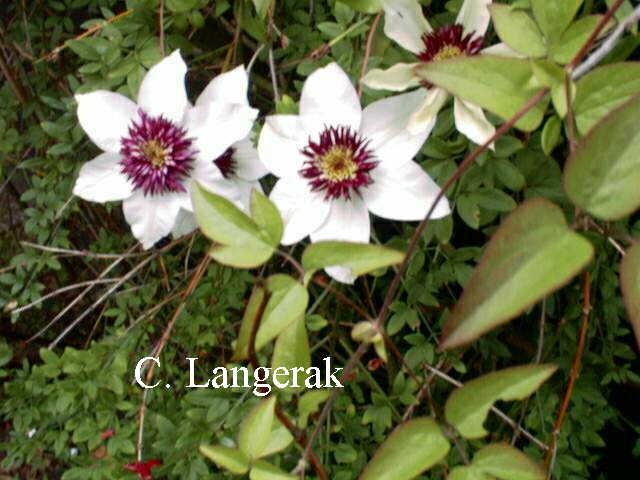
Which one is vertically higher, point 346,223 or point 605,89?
point 605,89

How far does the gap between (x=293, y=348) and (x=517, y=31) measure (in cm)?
21

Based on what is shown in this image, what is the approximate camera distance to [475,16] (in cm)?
59

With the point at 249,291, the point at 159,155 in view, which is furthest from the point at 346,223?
the point at 249,291

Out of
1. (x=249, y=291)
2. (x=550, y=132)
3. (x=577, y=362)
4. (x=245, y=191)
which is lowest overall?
(x=249, y=291)

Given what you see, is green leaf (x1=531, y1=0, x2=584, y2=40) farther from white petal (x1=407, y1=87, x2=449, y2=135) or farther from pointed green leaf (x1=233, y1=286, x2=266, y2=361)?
pointed green leaf (x1=233, y1=286, x2=266, y2=361)

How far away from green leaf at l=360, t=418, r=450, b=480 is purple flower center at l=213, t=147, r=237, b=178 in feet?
0.91

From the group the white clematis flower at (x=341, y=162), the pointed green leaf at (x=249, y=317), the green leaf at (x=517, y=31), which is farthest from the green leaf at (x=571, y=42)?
the pointed green leaf at (x=249, y=317)

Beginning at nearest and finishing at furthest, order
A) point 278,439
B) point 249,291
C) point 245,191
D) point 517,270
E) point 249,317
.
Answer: point 517,270 < point 249,317 < point 278,439 < point 245,191 < point 249,291

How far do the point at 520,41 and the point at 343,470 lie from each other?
46 cm

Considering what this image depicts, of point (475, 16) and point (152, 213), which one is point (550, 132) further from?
point (152, 213)

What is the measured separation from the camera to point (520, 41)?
0.47 m

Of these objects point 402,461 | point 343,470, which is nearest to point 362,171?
point 402,461

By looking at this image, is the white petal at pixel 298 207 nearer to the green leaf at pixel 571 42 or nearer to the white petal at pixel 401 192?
the white petal at pixel 401 192

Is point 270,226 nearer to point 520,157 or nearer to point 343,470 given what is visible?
point 520,157
